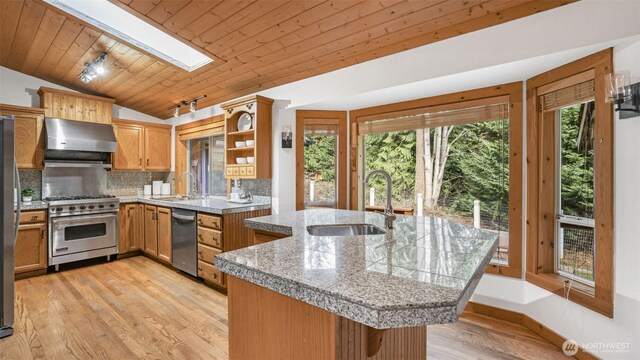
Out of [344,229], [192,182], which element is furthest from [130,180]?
[344,229]

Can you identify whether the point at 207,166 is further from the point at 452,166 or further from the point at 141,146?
the point at 452,166

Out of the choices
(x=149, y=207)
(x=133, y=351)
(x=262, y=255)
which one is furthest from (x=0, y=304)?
(x=262, y=255)

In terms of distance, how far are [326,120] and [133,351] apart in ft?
9.22

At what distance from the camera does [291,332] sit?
40.7 inches

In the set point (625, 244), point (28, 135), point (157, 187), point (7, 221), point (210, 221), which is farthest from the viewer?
point (157, 187)

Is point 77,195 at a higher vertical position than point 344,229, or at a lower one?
higher

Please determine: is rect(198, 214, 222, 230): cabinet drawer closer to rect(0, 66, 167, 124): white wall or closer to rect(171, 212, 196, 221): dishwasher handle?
rect(171, 212, 196, 221): dishwasher handle

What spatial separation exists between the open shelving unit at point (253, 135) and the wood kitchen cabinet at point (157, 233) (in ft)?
3.59

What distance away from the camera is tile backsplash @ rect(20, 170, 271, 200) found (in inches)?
148

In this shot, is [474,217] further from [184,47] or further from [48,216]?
[48,216]

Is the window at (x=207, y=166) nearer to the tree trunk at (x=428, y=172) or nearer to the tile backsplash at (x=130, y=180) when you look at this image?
the tile backsplash at (x=130, y=180)

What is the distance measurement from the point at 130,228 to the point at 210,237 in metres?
2.03

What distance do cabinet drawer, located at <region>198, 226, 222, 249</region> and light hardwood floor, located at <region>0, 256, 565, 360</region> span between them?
1.72 feet

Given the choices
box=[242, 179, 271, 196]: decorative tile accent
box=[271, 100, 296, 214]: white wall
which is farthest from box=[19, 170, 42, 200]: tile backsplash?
box=[271, 100, 296, 214]: white wall
